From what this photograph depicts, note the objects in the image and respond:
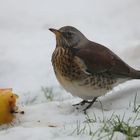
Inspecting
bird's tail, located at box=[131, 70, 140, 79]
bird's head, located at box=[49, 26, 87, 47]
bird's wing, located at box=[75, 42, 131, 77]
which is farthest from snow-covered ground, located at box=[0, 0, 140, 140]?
bird's head, located at box=[49, 26, 87, 47]

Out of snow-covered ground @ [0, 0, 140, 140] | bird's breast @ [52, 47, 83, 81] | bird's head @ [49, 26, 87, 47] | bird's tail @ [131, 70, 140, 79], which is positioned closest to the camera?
snow-covered ground @ [0, 0, 140, 140]

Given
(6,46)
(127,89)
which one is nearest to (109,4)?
(6,46)

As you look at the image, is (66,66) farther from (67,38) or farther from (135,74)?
(135,74)

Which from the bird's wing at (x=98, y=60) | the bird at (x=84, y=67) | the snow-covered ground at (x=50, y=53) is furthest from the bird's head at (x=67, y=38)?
the snow-covered ground at (x=50, y=53)

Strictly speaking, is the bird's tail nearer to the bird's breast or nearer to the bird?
the bird

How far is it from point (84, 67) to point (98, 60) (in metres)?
0.21

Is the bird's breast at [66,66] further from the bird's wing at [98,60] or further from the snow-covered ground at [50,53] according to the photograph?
the snow-covered ground at [50,53]

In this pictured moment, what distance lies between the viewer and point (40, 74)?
8523 millimetres

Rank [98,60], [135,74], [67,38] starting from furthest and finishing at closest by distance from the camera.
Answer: [135,74], [67,38], [98,60]

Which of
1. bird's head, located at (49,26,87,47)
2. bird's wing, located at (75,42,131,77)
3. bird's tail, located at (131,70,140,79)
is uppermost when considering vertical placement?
bird's head, located at (49,26,87,47)

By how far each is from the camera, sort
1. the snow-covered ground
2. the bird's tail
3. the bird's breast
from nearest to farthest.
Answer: the snow-covered ground < the bird's breast < the bird's tail

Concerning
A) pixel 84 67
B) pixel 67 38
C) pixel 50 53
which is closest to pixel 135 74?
pixel 84 67

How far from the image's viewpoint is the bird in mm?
6254

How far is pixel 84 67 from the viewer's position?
625 cm
